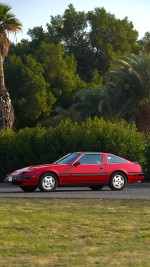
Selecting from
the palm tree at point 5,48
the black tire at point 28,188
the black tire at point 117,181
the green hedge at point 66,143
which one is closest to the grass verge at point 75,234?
the black tire at point 117,181

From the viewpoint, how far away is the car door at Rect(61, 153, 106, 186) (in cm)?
2648

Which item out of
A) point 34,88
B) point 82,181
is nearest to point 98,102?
point 34,88

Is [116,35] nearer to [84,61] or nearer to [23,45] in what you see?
→ [84,61]

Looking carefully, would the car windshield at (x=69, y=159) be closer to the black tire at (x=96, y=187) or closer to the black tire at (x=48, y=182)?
the black tire at (x=48, y=182)

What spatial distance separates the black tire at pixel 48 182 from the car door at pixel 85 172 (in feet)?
1.12

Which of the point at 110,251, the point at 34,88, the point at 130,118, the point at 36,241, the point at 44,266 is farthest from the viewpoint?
the point at 34,88

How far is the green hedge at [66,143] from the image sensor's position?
35875 mm

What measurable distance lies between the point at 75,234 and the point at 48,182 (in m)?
12.7

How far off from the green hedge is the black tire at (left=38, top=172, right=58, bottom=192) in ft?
31.6

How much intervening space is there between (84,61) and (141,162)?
3916 cm

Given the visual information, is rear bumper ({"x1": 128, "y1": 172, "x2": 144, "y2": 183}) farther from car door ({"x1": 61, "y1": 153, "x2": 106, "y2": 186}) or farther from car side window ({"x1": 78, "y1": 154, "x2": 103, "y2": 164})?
car side window ({"x1": 78, "y1": 154, "x2": 103, "y2": 164})

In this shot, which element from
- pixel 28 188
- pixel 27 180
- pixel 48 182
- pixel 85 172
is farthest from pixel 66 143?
pixel 27 180

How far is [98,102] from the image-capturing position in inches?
2076

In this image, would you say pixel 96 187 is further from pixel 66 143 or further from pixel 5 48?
pixel 5 48
